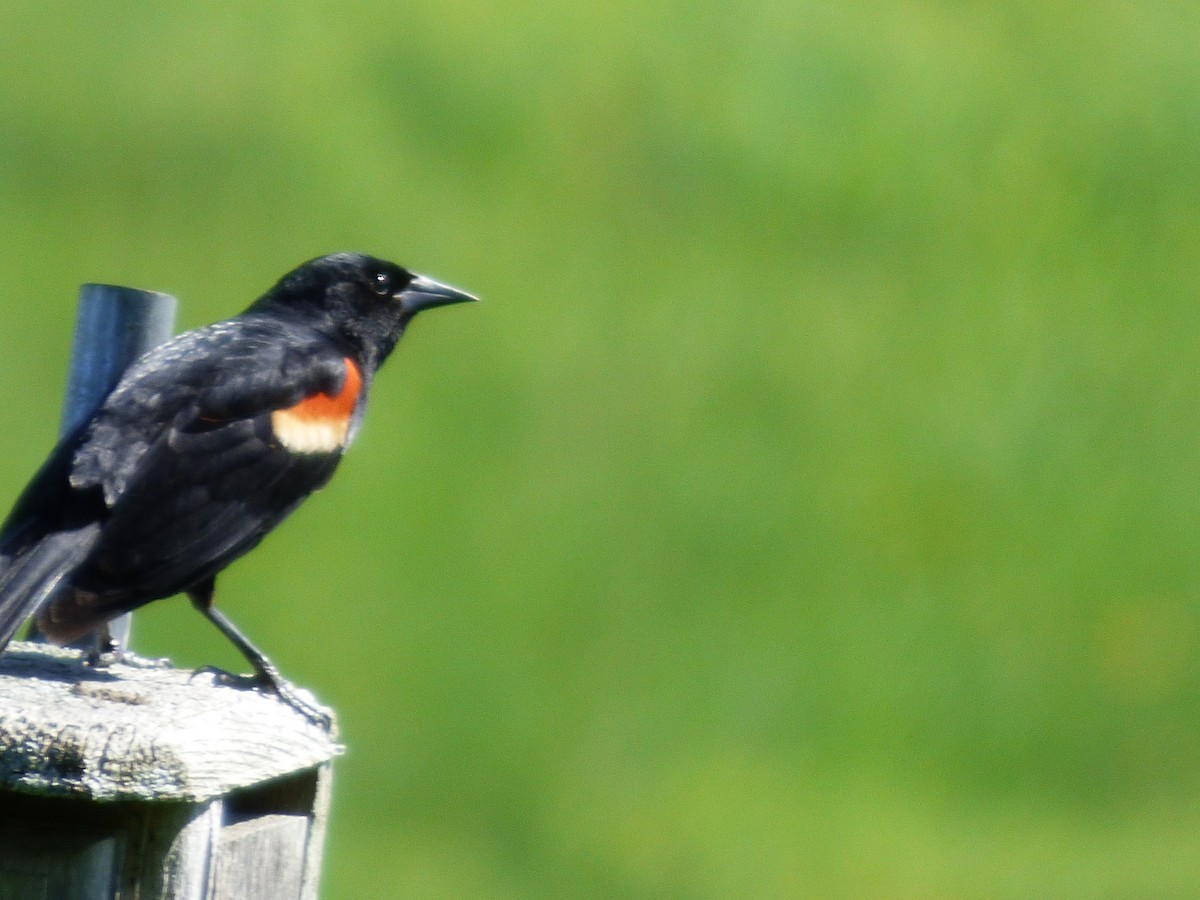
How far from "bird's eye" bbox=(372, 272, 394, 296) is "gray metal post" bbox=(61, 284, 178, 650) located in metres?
0.67

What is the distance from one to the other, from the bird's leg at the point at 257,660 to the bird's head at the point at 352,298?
0.59 meters

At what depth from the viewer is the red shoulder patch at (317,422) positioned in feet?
6.79

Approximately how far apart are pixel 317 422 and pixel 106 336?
1.16 ft

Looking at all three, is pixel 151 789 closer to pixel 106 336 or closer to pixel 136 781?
pixel 136 781

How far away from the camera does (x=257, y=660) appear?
6.66 ft

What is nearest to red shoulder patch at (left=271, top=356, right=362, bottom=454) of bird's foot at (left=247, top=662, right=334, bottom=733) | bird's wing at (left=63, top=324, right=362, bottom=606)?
bird's wing at (left=63, top=324, right=362, bottom=606)

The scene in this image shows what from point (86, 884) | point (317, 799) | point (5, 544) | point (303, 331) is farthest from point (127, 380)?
point (86, 884)

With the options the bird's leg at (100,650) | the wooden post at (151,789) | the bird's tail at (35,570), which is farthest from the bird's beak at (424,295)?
the wooden post at (151,789)

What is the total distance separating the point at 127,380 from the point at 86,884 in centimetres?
78

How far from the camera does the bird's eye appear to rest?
2.60 metres

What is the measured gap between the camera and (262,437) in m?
2.03

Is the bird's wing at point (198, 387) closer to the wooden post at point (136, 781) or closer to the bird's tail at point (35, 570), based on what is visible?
the bird's tail at point (35, 570)

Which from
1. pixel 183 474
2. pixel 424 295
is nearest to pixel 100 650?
pixel 183 474

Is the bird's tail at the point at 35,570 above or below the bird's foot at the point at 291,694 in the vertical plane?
above
